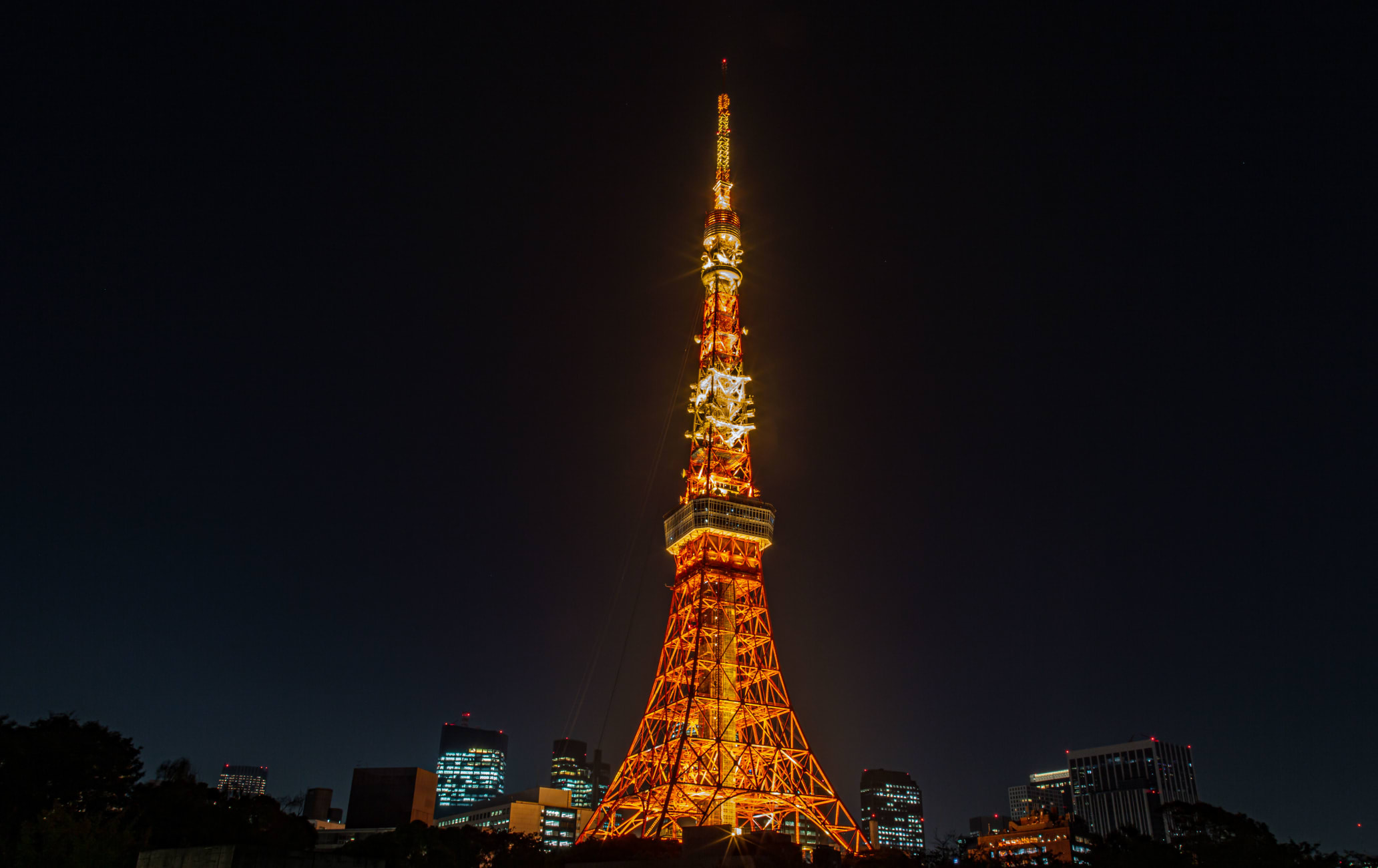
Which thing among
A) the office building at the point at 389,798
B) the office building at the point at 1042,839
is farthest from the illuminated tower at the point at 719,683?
the office building at the point at 1042,839

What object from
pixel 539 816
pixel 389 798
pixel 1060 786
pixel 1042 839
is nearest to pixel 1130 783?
pixel 1060 786

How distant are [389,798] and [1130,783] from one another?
15101 cm

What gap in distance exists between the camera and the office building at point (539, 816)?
4090 inches

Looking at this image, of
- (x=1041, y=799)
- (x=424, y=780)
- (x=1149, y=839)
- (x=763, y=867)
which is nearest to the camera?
(x=763, y=867)

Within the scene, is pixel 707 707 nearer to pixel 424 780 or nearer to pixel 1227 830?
pixel 1227 830

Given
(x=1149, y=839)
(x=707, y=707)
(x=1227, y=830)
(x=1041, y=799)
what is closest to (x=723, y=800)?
(x=707, y=707)

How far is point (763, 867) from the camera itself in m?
30.5

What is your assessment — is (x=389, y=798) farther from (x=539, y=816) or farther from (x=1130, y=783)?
(x=1130, y=783)

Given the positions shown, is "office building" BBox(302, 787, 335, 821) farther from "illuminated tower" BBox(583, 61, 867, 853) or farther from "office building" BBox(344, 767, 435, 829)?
"illuminated tower" BBox(583, 61, 867, 853)

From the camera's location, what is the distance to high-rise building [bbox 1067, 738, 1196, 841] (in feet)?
564

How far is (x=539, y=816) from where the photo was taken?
10775 cm

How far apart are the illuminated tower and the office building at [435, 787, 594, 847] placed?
44.7 meters

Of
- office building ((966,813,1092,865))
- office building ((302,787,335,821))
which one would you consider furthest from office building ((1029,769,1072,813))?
office building ((302,787,335,821))

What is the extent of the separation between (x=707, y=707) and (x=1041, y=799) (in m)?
166
